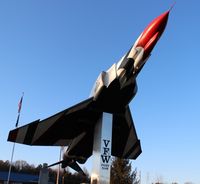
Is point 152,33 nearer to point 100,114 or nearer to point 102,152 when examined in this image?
point 100,114

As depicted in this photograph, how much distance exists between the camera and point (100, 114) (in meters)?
13.6

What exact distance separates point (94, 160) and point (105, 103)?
2.51 metres

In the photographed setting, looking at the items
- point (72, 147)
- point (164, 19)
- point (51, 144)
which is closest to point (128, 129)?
point (72, 147)

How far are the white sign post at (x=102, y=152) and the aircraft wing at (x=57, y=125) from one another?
75 cm

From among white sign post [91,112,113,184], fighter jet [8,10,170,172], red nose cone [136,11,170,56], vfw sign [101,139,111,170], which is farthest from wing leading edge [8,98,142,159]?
red nose cone [136,11,170,56]

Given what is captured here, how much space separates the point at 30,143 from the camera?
1462 cm

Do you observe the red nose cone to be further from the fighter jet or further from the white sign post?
the white sign post

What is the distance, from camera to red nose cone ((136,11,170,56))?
11536 millimetres

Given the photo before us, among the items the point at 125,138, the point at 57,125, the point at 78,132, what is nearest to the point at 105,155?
the point at 57,125

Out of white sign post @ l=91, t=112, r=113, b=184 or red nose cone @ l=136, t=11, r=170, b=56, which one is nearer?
red nose cone @ l=136, t=11, r=170, b=56

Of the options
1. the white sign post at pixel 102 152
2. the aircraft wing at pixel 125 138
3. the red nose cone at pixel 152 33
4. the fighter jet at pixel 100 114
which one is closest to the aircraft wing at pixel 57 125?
the fighter jet at pixel 100 114

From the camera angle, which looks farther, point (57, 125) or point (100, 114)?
point (57, 125)

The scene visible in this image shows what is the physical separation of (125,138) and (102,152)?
413cm

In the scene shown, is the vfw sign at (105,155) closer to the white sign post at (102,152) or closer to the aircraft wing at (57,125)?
the white sign post at (102,152)
